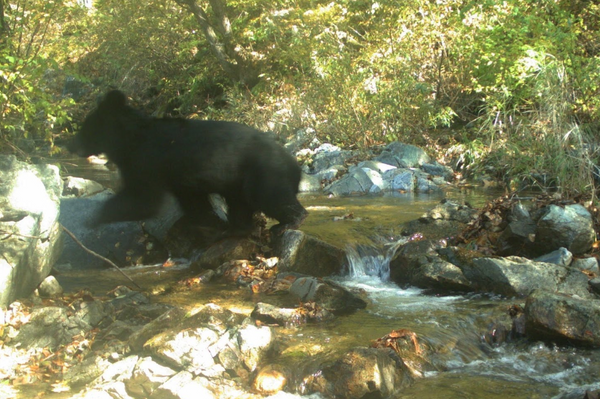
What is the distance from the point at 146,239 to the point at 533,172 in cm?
582

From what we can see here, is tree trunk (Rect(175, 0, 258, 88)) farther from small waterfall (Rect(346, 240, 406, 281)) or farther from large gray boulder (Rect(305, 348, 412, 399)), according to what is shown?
large gray boulder (Rect(305, 348, 412, 399))

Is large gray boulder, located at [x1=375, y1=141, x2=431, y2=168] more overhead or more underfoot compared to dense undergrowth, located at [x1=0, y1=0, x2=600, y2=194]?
more underfoot

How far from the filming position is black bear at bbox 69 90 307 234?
249 inches

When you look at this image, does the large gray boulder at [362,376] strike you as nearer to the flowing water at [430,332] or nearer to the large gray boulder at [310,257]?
the flowing water at [430,332]

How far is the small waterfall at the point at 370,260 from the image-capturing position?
21.5 feet

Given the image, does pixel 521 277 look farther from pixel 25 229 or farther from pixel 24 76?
pixel 24 76

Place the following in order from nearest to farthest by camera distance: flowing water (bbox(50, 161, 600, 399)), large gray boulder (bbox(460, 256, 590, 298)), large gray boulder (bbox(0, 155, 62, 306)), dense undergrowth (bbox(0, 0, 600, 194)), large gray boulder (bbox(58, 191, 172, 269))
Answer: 1. flowing water (bbox(50, 161, 600, 399))
2. large gray boulder (bbox(0, 155, 62, 306))
3. large gray boulder (bbox(460, 256, 590, 298))
4. large gray boulder (bbox(58, 191, 172, 269))
5. dense undergrowth (bbox(0, 0, 600, 194))

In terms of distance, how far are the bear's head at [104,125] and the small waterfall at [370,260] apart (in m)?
3.05

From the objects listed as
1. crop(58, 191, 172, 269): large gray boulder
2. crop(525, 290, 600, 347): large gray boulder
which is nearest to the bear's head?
crop(58, 191, 172, 269): large gray boulder

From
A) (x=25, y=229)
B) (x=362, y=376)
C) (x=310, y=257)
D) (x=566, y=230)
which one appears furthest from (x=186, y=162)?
(x=566, y=230)

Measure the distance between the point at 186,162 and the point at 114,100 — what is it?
1.19 meters

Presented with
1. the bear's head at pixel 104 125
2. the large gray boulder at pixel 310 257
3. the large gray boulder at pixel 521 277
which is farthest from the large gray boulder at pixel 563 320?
the bear's head at pixel 104 125

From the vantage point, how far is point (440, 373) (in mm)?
3934

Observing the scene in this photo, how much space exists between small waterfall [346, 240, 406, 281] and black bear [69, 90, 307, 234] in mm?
924
